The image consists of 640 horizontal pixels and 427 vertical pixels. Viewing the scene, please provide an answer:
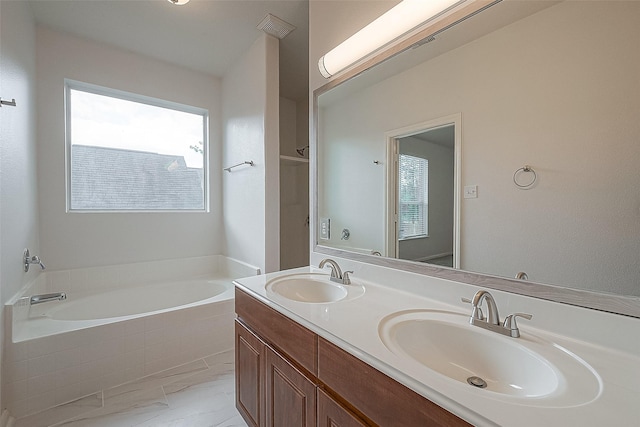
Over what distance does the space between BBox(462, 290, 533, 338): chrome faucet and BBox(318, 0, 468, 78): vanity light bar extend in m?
1.07

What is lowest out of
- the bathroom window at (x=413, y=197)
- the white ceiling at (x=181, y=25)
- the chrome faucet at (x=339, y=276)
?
the chrome faucet at (x=339, y=276)

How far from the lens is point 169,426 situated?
144 cm

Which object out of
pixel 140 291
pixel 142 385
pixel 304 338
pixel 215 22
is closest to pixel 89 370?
pixel 142 385

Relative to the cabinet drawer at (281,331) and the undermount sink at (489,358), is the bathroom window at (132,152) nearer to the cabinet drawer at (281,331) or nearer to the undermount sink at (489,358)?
the cabinet drawer at (281,331)

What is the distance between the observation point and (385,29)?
4.04ft

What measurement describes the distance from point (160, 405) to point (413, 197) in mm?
1879

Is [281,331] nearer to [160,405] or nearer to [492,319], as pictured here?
[492,319]

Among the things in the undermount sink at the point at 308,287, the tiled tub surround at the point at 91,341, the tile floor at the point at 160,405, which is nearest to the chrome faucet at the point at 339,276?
the undermount sink at the point at 308,287

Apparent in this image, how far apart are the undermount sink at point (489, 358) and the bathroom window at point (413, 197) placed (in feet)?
1.34

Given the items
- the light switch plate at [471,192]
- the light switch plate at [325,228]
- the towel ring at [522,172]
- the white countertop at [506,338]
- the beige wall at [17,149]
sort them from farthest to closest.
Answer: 1. the light switch plate at [325,228]
2. the beige wall at [17,149]
3. the light switch plate at [471,192]
4. the towel ring at [522,172]
5. the white countertop at [506,338]

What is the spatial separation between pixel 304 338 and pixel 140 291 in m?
2.30

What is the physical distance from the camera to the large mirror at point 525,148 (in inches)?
28.7

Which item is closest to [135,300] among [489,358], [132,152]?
[132,152]

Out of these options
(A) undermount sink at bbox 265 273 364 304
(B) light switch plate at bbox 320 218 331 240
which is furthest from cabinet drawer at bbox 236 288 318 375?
(B) light switch plate at bbox 320 218 331 240
